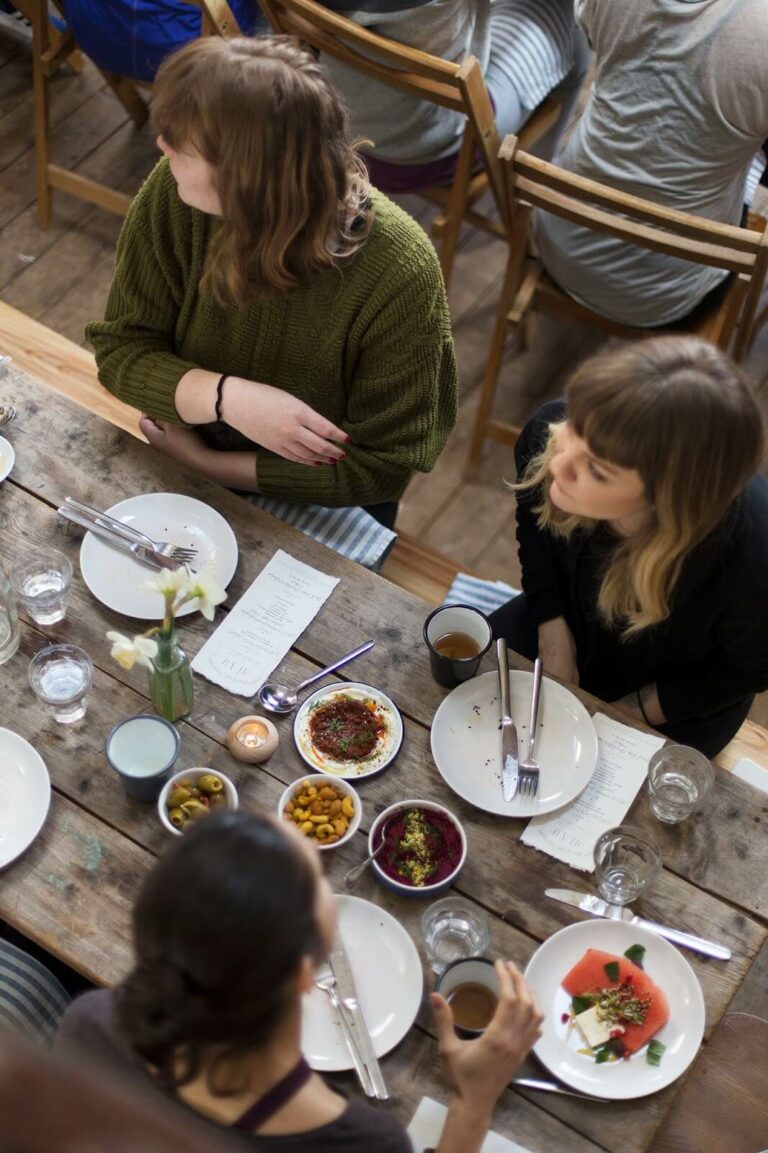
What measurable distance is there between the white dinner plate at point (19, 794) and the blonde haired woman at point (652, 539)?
0.78 metres

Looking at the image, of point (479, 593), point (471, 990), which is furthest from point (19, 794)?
point (479, 593)

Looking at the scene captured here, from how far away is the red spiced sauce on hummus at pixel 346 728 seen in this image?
5.25 feet

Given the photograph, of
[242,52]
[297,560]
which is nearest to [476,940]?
[297,560]

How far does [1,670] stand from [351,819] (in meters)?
0.54

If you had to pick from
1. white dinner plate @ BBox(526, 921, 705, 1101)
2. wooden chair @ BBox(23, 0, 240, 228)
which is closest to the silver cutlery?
white dinner plate @ BBox(526, 921, 705, 1101)

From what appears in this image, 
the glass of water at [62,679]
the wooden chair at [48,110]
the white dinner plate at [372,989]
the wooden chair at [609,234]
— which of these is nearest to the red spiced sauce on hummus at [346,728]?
the white dinner plate at [372,989]

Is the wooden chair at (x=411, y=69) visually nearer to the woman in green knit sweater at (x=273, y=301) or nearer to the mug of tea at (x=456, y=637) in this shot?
the woman in green knit sweater at (x=273, y=301)

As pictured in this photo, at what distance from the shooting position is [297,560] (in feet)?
5.85

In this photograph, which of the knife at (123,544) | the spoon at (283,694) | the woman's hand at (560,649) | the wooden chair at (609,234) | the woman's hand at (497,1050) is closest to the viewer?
the woman's hand at (497,1050)

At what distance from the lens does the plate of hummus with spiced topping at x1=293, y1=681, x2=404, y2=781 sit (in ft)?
5.23

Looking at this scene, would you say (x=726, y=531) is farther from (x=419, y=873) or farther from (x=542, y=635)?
(x=419, y=873)

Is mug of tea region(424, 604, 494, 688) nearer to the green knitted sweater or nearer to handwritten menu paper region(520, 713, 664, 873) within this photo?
handwritten menu paper region(520, 713, 664, 873)

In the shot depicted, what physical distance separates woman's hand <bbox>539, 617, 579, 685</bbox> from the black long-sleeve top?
1 cm

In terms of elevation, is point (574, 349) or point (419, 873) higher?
point (419, 873)
